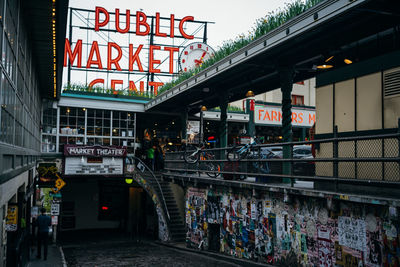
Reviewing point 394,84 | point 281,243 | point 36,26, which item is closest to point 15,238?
point 36,26

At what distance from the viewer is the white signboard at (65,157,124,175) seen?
23.8 m

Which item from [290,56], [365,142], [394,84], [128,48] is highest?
[128,48]

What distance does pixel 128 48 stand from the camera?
36812 mm

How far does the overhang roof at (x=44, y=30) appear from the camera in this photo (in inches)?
412

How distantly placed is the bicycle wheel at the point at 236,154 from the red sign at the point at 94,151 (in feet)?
37.0

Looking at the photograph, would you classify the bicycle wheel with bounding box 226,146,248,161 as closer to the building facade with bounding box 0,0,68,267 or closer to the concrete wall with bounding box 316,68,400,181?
the concrete wall with bounding box 316,68,400,181

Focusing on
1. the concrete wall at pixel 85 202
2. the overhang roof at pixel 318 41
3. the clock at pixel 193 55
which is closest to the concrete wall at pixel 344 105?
the overhang roof at pixel 318 41

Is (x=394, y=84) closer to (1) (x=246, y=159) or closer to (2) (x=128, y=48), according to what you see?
(1) (x=246, y=159)

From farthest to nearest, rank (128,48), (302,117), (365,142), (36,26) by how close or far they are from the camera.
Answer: (128,48) → (302,117) → (36,26) → (365,142)

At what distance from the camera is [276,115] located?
3306 cm

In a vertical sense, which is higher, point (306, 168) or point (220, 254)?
point (306, 168)

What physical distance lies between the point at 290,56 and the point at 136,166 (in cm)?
1437

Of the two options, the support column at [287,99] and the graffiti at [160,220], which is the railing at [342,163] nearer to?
the support column at [287,99]

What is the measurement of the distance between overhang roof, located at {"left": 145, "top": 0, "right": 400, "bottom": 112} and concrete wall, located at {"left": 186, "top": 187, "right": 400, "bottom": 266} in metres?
4.19
